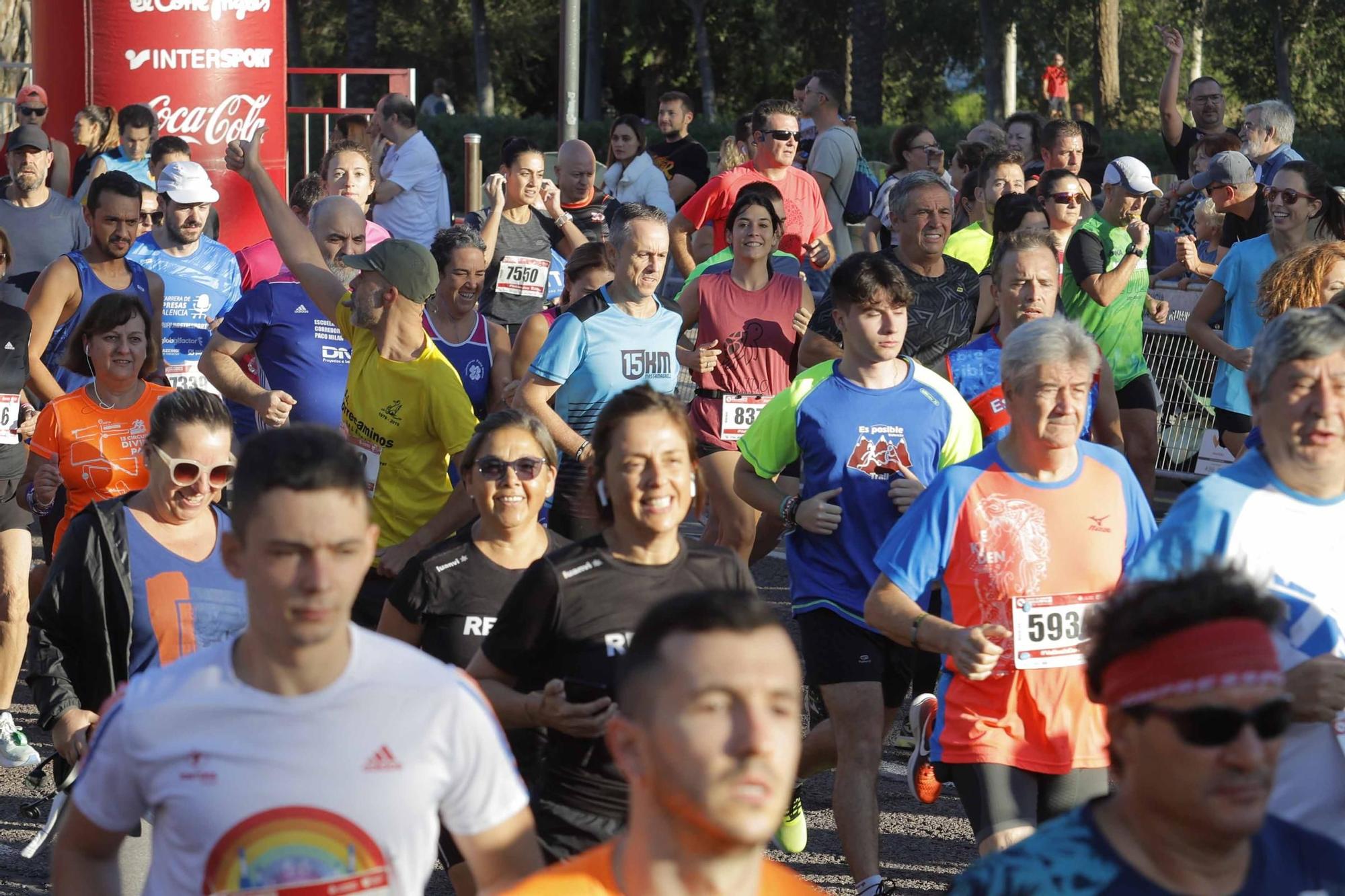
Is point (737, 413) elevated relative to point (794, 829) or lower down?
elevated

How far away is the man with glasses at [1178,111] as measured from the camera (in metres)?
13.2

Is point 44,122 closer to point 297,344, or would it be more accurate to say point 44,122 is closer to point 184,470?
point 297,344

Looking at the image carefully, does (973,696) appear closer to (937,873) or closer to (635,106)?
(937,873)

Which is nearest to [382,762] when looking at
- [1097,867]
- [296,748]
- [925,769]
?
[296,748]

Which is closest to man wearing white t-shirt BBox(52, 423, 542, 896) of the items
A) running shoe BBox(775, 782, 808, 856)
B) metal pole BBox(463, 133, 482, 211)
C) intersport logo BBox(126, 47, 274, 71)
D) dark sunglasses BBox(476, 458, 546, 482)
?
dark sunglasses BBox(476, 458, 546, 482)

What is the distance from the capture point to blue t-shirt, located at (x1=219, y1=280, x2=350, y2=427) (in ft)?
23.4

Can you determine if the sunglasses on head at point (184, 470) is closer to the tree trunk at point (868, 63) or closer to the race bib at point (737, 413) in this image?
the race bib at point (737, 413)

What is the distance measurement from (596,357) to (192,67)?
7348 millimetres

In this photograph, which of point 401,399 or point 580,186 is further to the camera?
point 580,186

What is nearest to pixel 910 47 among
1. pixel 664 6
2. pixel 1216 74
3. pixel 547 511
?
pixel 664 6

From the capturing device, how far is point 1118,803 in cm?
257

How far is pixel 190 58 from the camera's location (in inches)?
522

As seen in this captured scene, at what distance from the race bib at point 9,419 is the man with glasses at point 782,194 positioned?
3.94 meters

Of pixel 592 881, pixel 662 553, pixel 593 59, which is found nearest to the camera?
pixel 592 881
